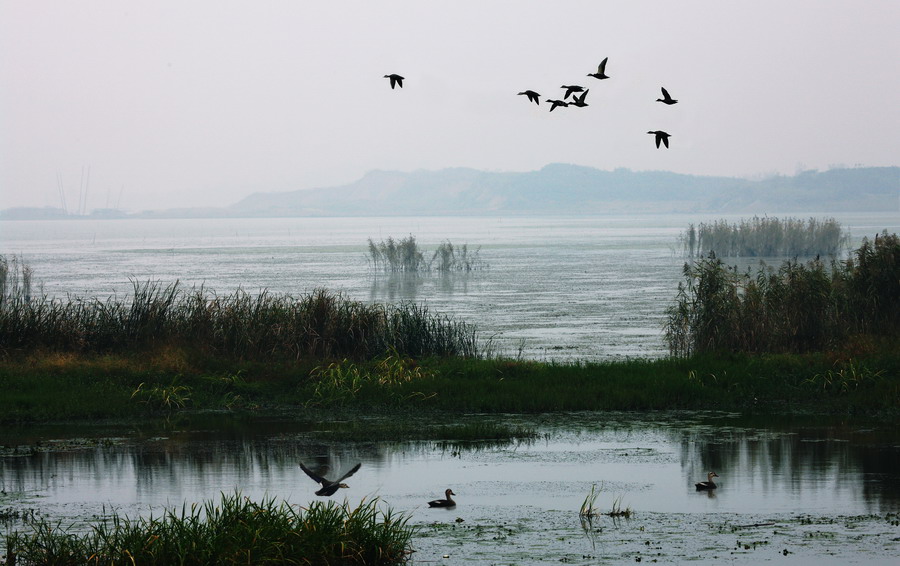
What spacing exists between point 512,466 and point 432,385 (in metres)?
5.05

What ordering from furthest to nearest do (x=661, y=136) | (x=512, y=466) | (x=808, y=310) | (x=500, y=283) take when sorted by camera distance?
(x=500, y=283) < (x=808, y=310) < (x=512, y=466) < (x=661, y=136)

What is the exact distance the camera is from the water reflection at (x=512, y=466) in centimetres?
1358

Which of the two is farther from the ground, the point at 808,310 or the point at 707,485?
the point at 808,310

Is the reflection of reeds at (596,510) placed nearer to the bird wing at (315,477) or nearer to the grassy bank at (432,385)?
the bird wing at (315,477)

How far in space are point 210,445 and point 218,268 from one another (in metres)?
55.6

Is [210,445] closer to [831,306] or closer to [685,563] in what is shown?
[685,563]

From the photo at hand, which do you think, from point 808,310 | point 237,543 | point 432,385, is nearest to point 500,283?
point 808,310

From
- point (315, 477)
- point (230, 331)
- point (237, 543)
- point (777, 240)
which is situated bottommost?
point (315, 477)

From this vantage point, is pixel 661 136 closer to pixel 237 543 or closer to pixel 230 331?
pixel 237 543

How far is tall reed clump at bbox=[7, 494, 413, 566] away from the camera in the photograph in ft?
32.1

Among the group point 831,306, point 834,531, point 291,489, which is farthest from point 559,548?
point 831,306

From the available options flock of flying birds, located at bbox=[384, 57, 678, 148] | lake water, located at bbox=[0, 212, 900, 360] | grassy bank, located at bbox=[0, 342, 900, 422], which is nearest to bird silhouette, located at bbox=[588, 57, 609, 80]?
flock of flying birds, located at bbox=[384, 57, 678, 148]

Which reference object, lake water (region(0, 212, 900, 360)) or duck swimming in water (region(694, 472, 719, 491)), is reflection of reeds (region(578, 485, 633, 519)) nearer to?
duck swimming in water (region(694, 472, 719, 491))

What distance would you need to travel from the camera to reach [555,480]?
14.7m
